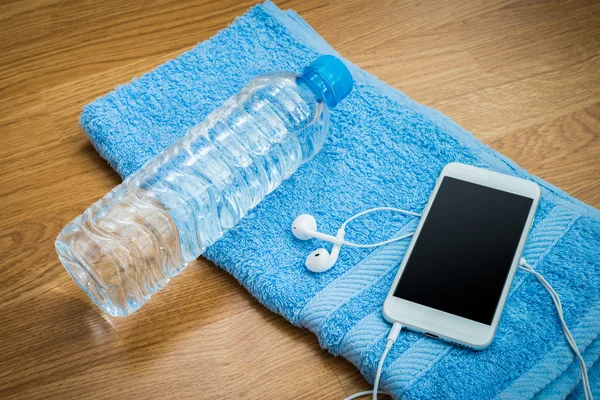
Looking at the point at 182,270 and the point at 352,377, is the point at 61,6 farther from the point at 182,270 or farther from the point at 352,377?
the point at 352,377

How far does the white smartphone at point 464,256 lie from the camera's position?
0.80 m

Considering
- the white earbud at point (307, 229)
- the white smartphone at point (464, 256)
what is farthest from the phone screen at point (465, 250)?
the white earbud at point (307, 229)

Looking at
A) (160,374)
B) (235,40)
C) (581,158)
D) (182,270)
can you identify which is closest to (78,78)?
(235,40)

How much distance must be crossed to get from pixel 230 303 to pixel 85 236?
0.65 feet

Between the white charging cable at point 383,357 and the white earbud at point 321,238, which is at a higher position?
the white earbud at point 321,238

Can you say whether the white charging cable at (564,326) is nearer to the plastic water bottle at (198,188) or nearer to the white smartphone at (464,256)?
the white smartphone at (464,256)

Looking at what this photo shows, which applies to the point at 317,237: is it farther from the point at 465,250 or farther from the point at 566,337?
the point at 566,337

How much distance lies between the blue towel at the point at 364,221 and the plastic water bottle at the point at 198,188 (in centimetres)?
3

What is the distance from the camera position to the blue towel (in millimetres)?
788

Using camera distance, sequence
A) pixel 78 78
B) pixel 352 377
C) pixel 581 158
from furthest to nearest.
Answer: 1. pixel 78 78
2. pixel 581 158
3. pixel 352 377

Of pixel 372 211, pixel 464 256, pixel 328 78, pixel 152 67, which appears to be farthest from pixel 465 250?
pixel 152 67

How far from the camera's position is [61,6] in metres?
1.15

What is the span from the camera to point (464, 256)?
0.84 m

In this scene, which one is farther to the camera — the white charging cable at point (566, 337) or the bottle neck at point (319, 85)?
the bottle neck at point (319, 85)
